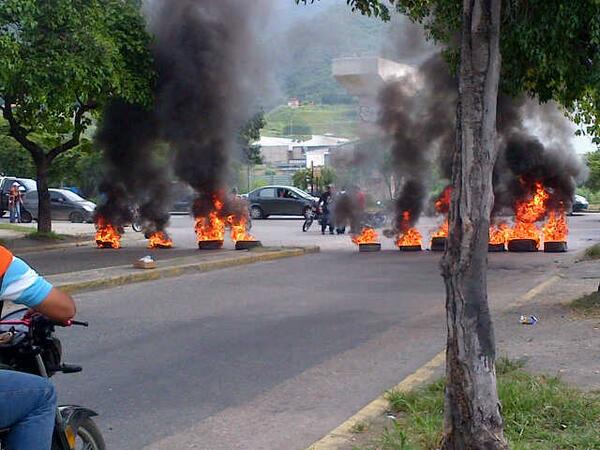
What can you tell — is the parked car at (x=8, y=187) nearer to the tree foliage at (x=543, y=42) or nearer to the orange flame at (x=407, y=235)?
the orange flame at (x=407, y=235)

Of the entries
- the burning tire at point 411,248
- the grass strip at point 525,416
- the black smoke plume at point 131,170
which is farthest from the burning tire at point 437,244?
the grass strip at point 525,416

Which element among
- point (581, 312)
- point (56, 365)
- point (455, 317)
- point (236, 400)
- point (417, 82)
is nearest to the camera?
point (56, 365)

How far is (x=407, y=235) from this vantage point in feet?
68.6

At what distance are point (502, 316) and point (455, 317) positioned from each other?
18.7 feet

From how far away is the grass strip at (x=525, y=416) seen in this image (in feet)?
16.3

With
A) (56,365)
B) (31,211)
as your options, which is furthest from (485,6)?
(31,211)

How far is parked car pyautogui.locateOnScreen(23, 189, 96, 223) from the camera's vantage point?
33750 millimetres

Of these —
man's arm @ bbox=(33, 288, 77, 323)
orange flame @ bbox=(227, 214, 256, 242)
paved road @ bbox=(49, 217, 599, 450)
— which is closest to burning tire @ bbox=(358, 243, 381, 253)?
orange flame @ bbox=(227, 214, 256, 242)

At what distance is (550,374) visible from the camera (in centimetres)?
684

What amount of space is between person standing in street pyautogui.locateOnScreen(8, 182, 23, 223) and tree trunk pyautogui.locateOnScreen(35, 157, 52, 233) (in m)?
A: 10.6

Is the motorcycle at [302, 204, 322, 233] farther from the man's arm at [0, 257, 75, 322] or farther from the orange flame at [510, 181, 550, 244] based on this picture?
the man's arm at [0, 257, 75, 322]

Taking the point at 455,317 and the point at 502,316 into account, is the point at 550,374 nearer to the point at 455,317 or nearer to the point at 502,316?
the point at 455,317

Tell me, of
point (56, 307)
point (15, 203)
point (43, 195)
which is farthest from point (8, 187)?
point (56, 307)

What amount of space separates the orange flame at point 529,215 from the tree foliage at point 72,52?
29.1 ft
